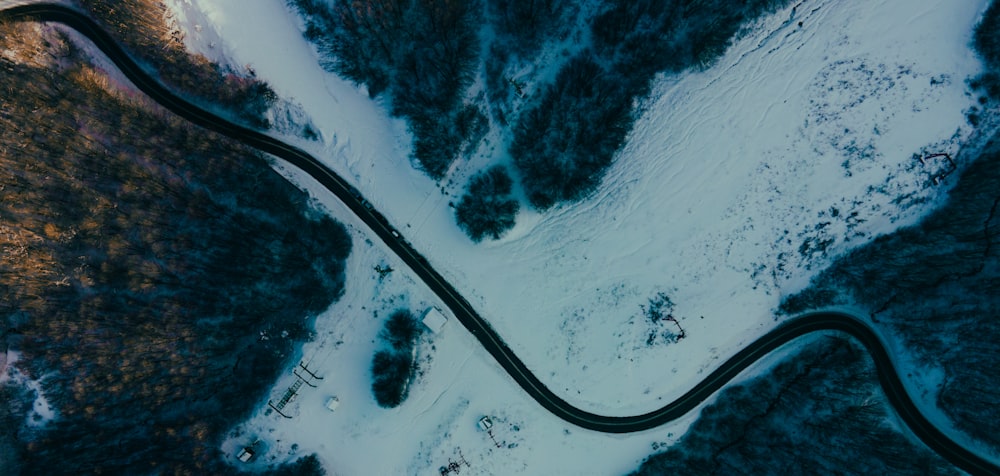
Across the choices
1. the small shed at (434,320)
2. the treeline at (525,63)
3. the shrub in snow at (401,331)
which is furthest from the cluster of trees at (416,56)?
the shrub in snow at (401,331)

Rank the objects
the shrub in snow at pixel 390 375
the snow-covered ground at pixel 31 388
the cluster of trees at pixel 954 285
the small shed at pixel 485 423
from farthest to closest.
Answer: the small shed at pixel 485 423 → the shrub in snow at pixel 390 375 → the snow-covered ground at pixel 31 388 → the cluster of trees at pixel 954 285

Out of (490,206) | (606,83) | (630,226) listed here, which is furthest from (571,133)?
(630,226)

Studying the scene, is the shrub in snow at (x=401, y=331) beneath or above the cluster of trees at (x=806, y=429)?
above

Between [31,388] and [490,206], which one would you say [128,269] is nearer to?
[31,388]

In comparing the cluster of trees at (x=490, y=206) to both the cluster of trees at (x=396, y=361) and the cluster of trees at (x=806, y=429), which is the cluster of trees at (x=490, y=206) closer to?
the cluster of trees at (x=396, y=361)

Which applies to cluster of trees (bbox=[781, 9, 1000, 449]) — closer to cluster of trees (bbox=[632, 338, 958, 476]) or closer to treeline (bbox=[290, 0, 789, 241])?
cluster of trees (bbox=[632, 338, 958, 476])

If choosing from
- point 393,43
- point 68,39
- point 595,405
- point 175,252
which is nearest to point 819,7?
point 393,43
